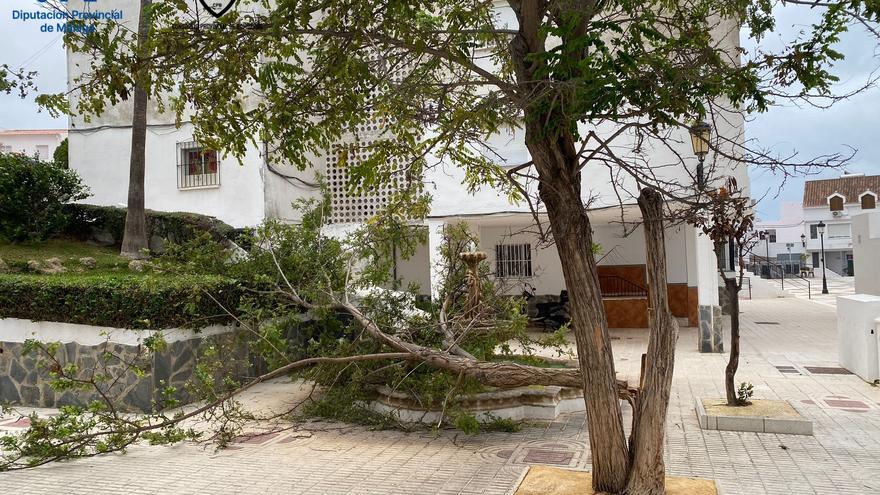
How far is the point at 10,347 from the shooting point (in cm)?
897

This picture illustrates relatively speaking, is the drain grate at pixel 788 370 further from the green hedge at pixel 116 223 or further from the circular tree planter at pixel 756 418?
the green hedge at pixel 116 223

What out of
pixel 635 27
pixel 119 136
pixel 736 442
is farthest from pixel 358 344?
pixel 119 136

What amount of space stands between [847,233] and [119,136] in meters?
57.0

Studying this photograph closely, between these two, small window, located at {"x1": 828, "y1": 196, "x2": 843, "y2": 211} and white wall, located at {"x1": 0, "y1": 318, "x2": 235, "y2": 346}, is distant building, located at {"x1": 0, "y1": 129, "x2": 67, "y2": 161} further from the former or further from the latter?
small window, located at {"x1": 828, "y1": 196, "x2": 843, "y2": 211}

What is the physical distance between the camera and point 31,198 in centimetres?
1323

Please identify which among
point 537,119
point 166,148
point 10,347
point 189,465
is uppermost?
point 166,148

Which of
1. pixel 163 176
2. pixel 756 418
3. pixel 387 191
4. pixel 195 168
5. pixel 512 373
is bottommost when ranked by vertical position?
→ pixel 756 418

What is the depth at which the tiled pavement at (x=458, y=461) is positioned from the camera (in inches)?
206

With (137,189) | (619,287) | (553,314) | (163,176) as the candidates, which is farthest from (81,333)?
(619,287)

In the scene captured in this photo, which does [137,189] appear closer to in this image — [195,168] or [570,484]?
[195,168]

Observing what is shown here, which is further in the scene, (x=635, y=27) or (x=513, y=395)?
(x=513, y=395)

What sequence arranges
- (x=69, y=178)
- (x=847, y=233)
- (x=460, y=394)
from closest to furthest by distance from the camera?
(x=460, y=394), (x=69, y=178), (x=847, y=233)

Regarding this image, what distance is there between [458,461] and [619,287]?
12.6 meters

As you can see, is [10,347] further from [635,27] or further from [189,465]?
[635,27]
